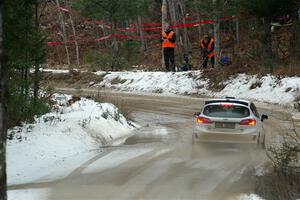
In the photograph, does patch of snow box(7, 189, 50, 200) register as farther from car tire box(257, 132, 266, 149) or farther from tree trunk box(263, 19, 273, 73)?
tree trunk box(263, 19, 273, 73)

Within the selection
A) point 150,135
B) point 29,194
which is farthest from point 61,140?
point 29,194

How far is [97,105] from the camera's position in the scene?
1648 cm

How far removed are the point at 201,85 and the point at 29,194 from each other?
19149 millimetres

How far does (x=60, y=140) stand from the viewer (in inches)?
487

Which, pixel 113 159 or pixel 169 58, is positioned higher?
pixel 169 58

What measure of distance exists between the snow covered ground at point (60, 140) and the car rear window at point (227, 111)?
298 centimetres

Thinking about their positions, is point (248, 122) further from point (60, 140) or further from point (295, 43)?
point (295, 43)

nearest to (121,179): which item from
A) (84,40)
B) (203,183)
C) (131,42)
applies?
(203,183)

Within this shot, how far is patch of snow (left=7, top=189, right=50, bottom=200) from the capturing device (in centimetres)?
820

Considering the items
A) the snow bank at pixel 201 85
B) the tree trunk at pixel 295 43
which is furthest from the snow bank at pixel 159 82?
the tree trunk at pixel 295 43

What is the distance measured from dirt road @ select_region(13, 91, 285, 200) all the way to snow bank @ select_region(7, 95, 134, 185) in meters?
0.53

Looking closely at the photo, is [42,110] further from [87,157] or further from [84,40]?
[84,40]

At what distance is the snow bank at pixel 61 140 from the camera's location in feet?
34.0

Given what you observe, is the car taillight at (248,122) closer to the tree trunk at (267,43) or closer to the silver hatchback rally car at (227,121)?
the silver hatchback rally car at (227,121)
